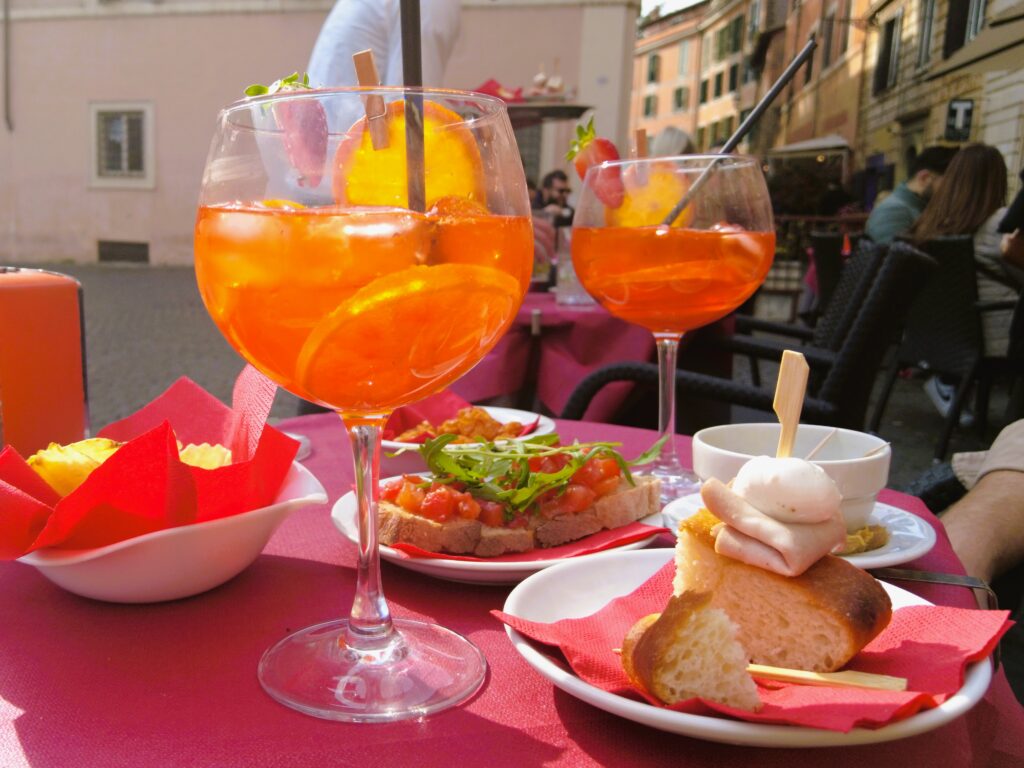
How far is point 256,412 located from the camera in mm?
1075

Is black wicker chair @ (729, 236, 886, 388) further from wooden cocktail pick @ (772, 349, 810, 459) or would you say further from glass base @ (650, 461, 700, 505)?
wooden cocktail pick @ (772, 349, 810, 459)

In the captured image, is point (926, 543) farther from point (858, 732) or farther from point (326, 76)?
point (326, 76)

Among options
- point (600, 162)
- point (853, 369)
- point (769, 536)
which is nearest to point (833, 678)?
point (769, 536)

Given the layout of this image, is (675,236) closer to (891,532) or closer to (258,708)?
(891,532)

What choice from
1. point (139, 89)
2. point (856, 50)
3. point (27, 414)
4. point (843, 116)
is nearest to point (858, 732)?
point (27, 414)

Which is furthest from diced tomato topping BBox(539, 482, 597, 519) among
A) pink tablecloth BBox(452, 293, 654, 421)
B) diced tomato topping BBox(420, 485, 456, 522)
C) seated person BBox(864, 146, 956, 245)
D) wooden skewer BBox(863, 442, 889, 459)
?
seated person BBox(864, 146, 956, 245)

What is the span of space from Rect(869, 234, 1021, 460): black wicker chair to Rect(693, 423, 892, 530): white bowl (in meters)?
4.28

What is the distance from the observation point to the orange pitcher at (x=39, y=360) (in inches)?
46.9

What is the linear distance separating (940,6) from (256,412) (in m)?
7.91

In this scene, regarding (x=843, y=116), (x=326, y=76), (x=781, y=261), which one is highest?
(x=843, y=116)

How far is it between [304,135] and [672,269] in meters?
0.99

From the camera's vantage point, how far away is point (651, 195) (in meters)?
1.65

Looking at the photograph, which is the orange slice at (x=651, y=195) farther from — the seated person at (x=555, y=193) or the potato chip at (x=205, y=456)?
the seated person at (x=555, y=193)

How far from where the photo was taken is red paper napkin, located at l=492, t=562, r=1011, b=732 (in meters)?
0.64
